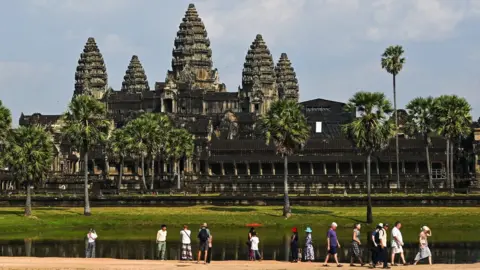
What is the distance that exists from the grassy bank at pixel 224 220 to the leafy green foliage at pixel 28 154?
3.86 metres

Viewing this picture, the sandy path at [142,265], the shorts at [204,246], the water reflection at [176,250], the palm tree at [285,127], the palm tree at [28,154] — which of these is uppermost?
the palm tree at [285,127]

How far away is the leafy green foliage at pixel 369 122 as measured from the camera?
287ft

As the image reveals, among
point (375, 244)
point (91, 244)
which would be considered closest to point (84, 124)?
point (91, 244)

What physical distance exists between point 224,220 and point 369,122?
14.8 metres

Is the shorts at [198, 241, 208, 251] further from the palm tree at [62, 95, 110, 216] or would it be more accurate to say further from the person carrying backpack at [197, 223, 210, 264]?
Answer: the palm tree at [62, 95, 110, 216]

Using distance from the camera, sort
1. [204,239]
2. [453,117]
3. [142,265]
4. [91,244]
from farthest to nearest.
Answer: [453,117] < [91,244] < [204,239] < [142,265]

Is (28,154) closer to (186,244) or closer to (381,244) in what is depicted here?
(186,244)

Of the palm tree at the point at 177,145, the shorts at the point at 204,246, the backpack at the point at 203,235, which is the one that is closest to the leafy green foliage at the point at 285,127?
the shorts at the point at 204,246

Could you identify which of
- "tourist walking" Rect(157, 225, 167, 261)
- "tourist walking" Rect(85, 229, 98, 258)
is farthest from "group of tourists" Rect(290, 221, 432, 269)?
"tourist walking" Rect(85, 229, 98, 258)

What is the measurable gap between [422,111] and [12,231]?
65.2m

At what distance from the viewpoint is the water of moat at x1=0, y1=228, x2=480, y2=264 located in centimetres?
5992

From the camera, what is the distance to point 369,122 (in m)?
87.8

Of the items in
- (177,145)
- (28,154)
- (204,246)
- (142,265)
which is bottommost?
(142,265)

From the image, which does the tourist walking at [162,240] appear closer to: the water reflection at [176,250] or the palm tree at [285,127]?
the water reflection at [176,250]
